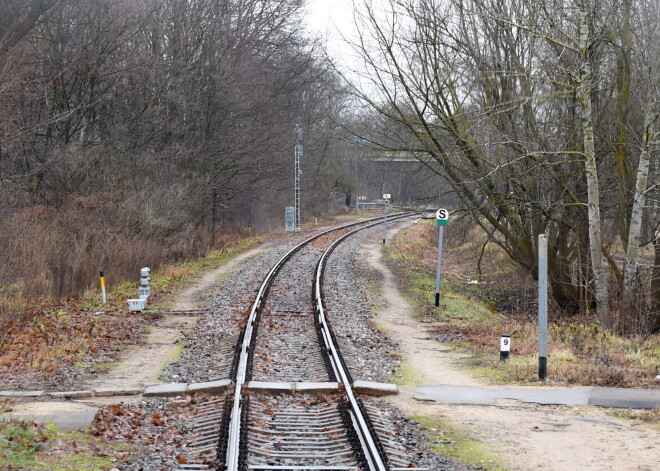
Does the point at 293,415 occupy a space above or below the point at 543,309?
below

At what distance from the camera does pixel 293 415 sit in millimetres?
9383

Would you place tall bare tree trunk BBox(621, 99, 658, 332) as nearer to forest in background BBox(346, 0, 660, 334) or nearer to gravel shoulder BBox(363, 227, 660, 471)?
forest in background BBox(346, 0, 660, 334)

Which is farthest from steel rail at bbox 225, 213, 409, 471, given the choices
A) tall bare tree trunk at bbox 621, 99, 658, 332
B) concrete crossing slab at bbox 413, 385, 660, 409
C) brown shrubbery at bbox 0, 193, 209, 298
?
tall bare tree trunk at bbox 621, 99, 658, 332

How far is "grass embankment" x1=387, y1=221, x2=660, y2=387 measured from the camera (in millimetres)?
11812

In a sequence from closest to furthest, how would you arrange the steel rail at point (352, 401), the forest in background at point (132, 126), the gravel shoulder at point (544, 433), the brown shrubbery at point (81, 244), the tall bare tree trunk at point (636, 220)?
the steel rail at point (352, 401) < the gravel shoulder at point (544, 433) < the tall bare tree trunk at point (636, 220) < the brown shrubbery at point (81, 244) < the forest in background at point (132, 126)

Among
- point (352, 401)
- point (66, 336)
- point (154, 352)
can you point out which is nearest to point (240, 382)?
point (352, 401)

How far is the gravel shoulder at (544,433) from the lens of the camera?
7809 millimetres

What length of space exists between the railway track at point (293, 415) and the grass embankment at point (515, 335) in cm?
276

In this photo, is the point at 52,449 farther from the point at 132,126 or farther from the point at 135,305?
the point at 132,126

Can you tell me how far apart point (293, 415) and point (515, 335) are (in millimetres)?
8087

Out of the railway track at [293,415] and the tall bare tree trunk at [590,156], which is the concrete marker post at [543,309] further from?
the tall bare tree trunk at [590,156]

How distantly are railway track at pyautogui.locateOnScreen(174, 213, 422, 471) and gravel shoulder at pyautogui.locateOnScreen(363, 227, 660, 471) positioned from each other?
954 millimetres

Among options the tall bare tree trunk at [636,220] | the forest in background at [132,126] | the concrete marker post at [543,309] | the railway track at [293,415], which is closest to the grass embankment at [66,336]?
the forest in background at [132,126]

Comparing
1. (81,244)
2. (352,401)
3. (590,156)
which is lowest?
(352,401)
